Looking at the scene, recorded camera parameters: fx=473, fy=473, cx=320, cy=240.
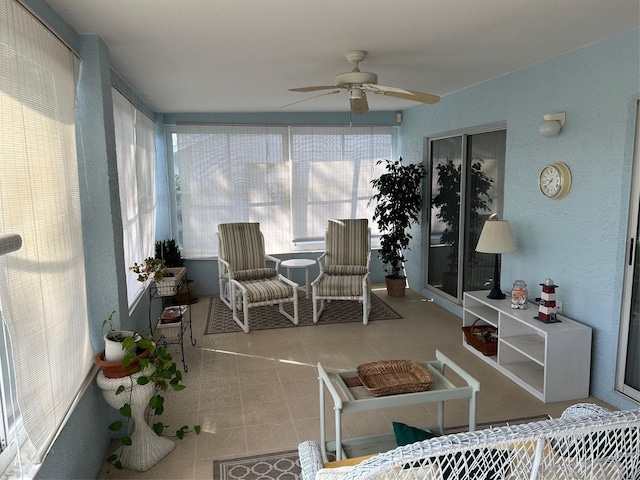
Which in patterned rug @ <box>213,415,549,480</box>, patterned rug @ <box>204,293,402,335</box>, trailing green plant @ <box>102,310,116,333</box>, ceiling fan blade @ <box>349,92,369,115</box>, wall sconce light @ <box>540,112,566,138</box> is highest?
ceiling fan blade @ <box>349,92,369,115</box>

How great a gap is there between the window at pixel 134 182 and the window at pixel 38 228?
1232 millimetres

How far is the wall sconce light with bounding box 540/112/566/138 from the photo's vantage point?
342 centimetres

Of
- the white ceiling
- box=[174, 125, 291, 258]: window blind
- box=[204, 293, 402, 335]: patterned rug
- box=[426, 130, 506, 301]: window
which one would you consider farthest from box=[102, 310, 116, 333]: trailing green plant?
box=[174, 125, 291, 258]: window blind

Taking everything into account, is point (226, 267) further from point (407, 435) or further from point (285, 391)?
point (407, 435)

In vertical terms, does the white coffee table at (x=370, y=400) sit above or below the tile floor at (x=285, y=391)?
above

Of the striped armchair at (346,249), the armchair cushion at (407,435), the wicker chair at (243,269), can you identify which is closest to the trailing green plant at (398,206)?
the striped armchair at (346,249)

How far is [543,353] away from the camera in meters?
3.41

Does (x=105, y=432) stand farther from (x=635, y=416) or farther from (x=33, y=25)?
(x=635, y=416)

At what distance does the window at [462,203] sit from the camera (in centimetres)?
460

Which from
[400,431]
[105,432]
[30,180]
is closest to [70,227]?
[30,180]

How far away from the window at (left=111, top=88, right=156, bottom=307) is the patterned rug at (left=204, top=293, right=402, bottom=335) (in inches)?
39.2

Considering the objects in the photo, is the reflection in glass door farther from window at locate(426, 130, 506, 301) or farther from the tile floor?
window at locate(426, 130, 506, 301)

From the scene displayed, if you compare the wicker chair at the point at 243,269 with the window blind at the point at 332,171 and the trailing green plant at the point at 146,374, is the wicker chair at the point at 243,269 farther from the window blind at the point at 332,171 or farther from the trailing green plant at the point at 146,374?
the trailing green plant at the point at 146,374

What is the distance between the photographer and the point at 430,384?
253cm
